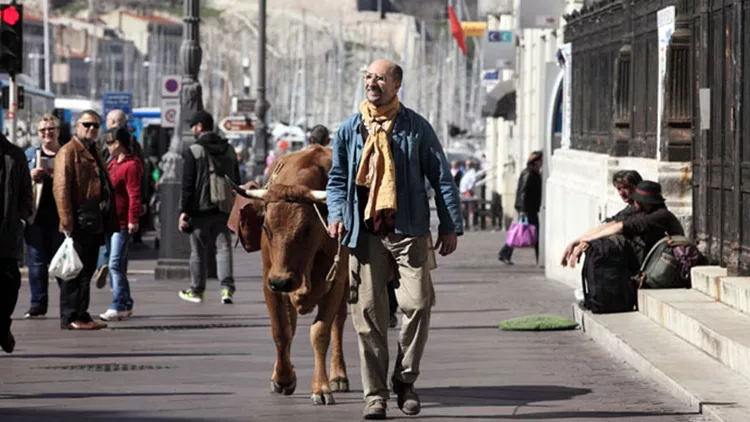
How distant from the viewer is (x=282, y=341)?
12000mm

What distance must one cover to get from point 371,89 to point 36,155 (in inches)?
327

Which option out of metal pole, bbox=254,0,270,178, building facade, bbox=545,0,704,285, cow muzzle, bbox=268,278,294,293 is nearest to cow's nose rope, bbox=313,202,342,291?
cow muzzle, bbox=268,278,294,293

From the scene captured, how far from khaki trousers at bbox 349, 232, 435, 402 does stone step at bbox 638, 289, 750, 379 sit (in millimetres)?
2086

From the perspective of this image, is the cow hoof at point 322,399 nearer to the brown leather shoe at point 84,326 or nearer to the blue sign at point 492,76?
the brown leather shoe at point 84,326

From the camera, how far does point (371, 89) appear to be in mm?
10875

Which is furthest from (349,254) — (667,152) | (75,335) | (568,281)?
(568,281)

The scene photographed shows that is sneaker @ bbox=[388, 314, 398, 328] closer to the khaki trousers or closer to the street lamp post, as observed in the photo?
the khaki trousers

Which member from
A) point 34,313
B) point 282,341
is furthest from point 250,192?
point 34,313

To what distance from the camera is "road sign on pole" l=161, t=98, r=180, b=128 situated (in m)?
32.8

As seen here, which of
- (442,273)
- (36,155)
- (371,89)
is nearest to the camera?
(371,89)

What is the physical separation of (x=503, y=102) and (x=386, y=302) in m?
38.1

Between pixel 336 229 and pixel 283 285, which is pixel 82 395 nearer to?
pixel 283 285

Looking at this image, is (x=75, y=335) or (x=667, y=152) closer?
(x=75, y=335)

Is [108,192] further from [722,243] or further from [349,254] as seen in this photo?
[349,254]
